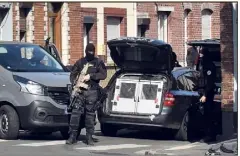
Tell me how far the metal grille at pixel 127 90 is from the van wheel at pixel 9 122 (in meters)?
2.18

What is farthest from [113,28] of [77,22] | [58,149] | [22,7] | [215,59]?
[58,149]

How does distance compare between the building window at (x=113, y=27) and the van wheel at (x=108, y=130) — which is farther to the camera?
the building window at (x=113, y=27)

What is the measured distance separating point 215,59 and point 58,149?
3.93m

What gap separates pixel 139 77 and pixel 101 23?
50.4ft

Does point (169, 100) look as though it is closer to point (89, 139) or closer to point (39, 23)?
point (89, 139)

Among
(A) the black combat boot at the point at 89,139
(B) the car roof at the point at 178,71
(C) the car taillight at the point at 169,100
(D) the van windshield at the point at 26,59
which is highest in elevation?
(D) the van windshield at the point at 26,59

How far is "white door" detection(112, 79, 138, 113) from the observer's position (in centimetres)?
1827

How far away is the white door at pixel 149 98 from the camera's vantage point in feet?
59.2

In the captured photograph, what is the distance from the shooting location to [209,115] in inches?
715

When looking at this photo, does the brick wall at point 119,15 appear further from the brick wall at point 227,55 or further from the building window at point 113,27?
the brick wall at point 227,55

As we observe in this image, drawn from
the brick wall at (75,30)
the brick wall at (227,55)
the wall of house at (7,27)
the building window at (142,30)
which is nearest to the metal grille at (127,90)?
the brick wall at (227,55)

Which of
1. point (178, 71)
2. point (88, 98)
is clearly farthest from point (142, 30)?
point (88, 98)

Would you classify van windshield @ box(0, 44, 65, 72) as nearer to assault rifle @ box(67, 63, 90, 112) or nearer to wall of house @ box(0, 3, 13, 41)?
assault rifle @ box(67, 63, 90, 112)

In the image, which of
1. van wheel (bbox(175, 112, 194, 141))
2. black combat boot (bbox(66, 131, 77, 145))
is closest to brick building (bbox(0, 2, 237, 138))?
van wheel (bbox(175, 112, 194, 141))
